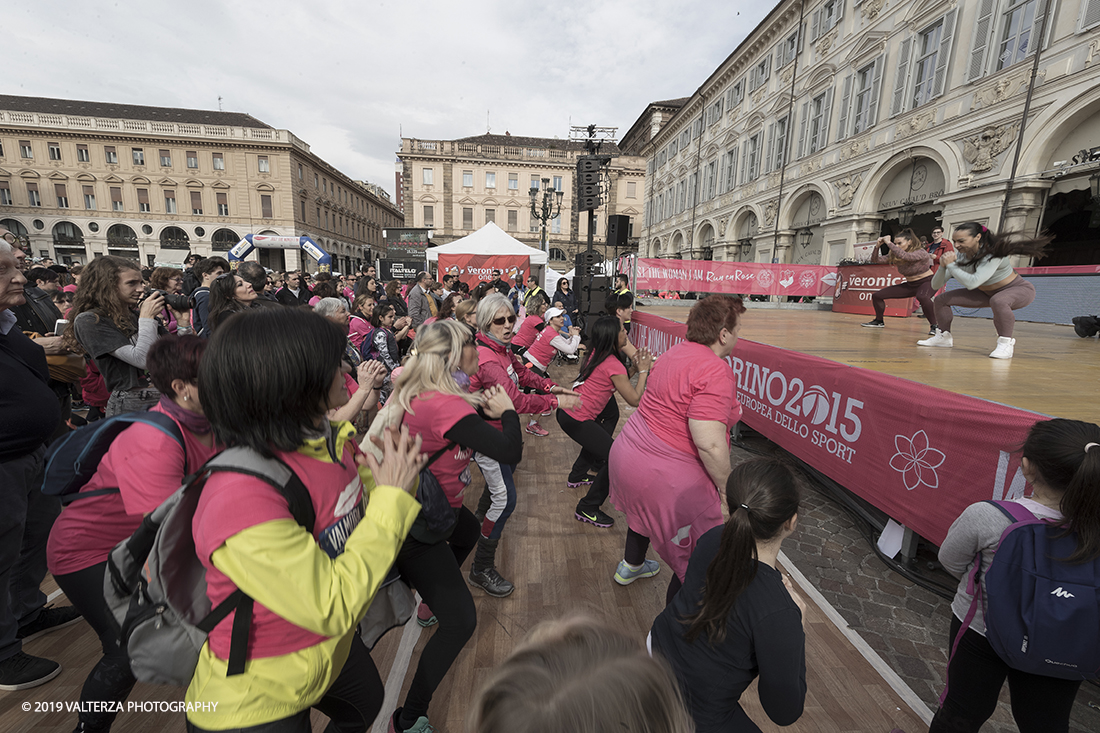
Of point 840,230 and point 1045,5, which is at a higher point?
point 1045,5

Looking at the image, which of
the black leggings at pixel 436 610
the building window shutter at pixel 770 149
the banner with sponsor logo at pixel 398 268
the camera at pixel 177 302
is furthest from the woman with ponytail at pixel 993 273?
the banner with sponsor logo at pixel 398 268

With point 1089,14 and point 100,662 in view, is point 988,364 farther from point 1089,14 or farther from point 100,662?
point 1089,14

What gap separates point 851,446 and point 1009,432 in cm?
120

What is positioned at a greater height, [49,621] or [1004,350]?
[1004,350]

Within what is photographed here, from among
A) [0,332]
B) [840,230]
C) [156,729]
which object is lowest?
[156,729]

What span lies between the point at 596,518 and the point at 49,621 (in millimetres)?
3679

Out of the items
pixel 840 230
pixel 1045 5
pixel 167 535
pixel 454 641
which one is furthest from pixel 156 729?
pixel 840 230

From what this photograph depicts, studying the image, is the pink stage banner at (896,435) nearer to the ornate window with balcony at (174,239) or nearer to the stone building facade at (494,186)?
the stone building facade at (494,186)

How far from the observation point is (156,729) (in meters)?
2.12

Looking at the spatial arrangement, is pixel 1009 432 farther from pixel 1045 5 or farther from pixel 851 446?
pixel 1045 5

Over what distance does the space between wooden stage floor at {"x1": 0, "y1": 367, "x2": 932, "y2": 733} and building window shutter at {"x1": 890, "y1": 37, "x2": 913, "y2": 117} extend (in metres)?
20.2

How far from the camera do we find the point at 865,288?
12.5 m

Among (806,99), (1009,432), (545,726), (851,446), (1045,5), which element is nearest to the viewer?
(545,726)

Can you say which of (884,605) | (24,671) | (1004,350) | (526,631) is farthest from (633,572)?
(1004,350)
